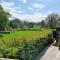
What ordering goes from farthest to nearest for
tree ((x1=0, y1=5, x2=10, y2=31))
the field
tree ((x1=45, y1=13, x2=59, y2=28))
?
tree ((x1=0, y1=5, x2=10, y2=31)), tree ((x1=45, y1=13, x2=59, y2=28)), the field

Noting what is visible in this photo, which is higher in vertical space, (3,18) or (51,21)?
(3,18)

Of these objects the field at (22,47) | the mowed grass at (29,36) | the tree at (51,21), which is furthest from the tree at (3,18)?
the field at (22,47)

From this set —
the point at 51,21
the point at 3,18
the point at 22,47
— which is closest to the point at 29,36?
the point at 22,47

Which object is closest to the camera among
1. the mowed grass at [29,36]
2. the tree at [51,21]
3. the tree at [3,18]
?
the mowed grass at [29,36]

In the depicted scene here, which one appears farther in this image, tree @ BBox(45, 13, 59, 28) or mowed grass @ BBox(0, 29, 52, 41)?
tree @ BBox(45, 13, 59, 28)

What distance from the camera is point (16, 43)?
11234 millimetres

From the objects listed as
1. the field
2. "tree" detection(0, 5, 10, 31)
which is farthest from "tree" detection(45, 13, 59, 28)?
"tree" detection(0, 5, 10, 31)

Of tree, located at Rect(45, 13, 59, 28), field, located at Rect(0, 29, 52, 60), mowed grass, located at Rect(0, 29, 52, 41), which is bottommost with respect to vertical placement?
mowed grass, located at Rect(0, 29, 52, 41)

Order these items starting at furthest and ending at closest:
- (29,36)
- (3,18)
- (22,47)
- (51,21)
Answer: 1. (3,18)
2. (51,21)
3. (29,36)
4. (22,47)

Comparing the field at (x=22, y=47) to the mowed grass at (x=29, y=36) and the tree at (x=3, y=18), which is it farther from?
the tree at (x=3, y=18)

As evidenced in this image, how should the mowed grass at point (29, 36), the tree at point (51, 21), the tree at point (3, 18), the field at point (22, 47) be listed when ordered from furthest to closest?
the tree at point (3, 18) < the tree at point (51, 21) < the mowed grass at point (29, 36) < the field at point (22, 47)

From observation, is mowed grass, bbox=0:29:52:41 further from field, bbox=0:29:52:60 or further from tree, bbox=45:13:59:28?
field, bbox=0:29:52:60

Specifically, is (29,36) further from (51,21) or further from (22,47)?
(51,21)

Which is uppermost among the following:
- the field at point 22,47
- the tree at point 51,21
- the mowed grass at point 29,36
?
the tree at point 51,21
